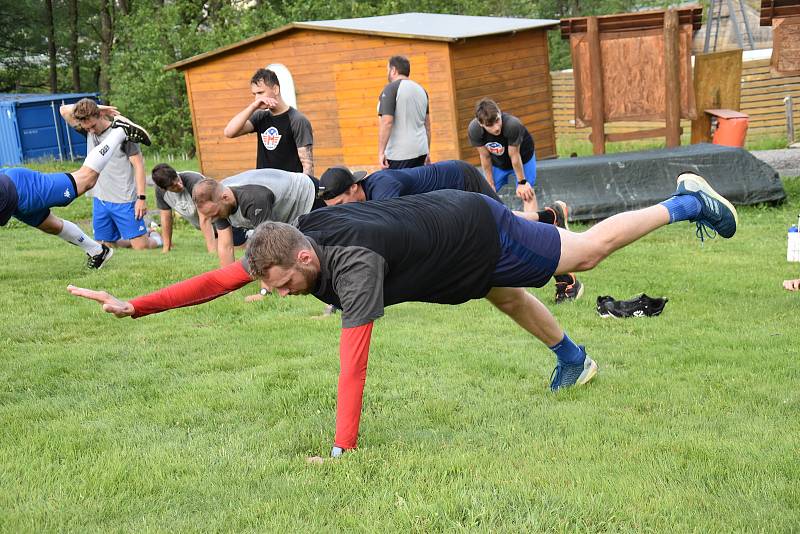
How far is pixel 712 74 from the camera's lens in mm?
17000

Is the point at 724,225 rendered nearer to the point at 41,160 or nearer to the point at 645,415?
A: the point at 645,415

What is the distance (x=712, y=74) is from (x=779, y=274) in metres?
8.00

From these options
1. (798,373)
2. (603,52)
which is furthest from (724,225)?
(603,52)

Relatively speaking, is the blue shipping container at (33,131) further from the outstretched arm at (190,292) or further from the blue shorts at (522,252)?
the blue shorts at (522,252)

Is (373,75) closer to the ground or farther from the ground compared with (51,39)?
closer to the ground

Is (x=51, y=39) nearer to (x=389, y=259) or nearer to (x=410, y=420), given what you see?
(x=410, y=420)

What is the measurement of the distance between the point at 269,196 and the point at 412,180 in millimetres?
1284

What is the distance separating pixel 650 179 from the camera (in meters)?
14.5

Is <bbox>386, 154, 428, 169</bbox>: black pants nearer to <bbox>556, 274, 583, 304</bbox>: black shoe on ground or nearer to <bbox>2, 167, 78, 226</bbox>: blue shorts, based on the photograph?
<bbox>556, 274, 583, 304</bbox>: black shoe on ground

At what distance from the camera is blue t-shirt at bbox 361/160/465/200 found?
691cm

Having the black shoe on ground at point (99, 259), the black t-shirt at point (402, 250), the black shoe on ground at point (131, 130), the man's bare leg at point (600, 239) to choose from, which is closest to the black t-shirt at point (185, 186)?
the black shoe on ground at point (131, 130)

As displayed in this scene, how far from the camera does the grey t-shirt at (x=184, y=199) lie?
32.6ft

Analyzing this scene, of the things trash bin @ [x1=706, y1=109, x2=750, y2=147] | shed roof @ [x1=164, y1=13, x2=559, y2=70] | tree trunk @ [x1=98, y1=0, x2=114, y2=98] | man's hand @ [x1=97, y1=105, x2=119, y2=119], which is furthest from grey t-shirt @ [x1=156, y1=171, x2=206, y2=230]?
tree trunk @ [x1=98, y1=0, x2=114, y2=98]

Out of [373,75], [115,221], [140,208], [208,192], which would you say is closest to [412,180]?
A: [208,192]
